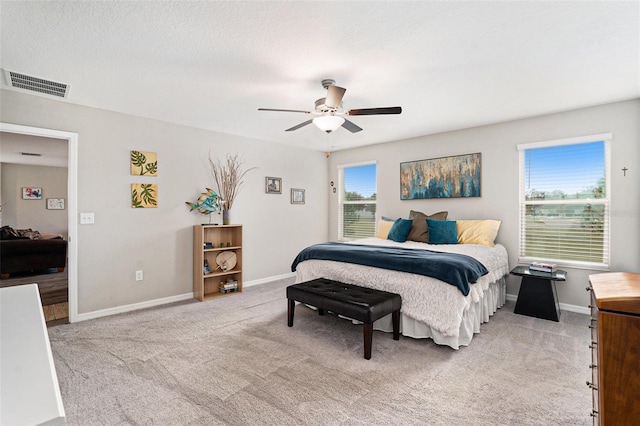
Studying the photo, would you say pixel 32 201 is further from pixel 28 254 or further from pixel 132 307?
pixel 132 307

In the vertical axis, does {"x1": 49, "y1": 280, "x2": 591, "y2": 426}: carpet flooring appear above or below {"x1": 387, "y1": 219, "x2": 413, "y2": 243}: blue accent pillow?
below

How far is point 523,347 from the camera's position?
107 inches

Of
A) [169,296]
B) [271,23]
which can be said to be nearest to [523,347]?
Answer: [271,23]

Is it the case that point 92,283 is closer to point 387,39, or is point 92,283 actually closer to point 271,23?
point 271,23

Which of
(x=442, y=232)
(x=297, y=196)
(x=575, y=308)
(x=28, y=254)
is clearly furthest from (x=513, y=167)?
(x=28, y=254)

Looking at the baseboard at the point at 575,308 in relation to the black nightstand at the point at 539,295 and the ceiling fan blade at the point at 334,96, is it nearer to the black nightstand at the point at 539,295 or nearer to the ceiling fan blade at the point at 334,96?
the black nightstand at the point at 539,295

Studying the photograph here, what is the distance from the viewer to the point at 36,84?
9.49 feet

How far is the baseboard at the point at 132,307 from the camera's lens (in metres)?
3.50

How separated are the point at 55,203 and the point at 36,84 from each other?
254 inches

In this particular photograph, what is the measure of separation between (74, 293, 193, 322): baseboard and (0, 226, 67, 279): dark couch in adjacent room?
10.5 ft

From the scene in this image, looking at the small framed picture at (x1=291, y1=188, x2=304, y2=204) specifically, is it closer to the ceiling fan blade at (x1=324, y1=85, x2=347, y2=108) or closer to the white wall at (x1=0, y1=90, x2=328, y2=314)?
the white wall at (x1=0, y1=90, x2=328, y2=314)

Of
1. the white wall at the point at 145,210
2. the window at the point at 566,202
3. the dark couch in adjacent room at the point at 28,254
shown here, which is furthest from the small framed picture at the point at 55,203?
the window at the point at 566,202

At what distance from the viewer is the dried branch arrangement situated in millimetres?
4594

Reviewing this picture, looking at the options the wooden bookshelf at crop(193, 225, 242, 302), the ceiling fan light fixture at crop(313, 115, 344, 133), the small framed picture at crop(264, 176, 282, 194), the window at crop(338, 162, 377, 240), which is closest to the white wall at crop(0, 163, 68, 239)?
the wooden bookshelf at crop(193, 225, 242, 302)
